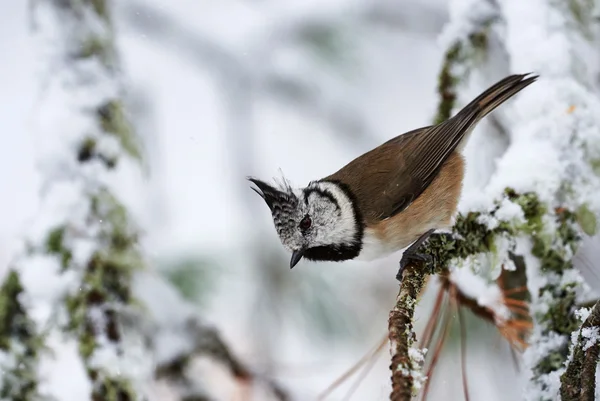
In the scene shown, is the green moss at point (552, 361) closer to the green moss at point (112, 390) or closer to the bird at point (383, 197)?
the bird at point (383, 197)

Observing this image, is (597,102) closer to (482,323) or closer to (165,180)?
(482,323)

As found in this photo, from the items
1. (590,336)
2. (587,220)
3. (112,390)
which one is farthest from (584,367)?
(112,390)

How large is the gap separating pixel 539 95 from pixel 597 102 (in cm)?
16

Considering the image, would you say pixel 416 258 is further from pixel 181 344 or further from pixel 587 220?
pixel 181 344

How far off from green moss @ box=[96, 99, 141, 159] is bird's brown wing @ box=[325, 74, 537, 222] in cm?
79

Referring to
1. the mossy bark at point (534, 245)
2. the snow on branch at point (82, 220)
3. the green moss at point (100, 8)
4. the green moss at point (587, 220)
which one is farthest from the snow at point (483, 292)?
the green moss at point (100, 8)

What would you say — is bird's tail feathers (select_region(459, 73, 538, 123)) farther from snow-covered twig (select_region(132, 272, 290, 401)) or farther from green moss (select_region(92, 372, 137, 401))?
green moss (select_region(92, 372, 137, 401))

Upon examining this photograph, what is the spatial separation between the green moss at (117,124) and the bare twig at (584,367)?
1578 millimetres

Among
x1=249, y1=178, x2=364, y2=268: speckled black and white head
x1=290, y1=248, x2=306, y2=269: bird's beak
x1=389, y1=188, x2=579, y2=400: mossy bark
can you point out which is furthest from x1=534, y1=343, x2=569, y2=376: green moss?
x1=290, y1=248, x2=306, y2=269: bird's beak

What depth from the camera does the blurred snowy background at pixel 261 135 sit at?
3.01 meters

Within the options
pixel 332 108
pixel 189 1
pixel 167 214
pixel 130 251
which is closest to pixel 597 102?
pixel 130 251

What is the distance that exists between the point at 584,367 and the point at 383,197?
53.3 inches

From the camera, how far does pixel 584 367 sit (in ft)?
3.68

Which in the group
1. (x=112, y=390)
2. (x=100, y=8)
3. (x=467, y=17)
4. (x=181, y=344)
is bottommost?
(x=112, y=390)
